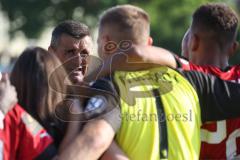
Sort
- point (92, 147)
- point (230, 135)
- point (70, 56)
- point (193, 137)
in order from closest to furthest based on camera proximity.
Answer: point (92, 147), point (193, 137), point (230, 135), point (70, 56)

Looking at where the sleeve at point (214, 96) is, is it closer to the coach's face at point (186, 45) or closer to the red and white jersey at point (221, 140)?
the red and white jersey at point (221, 140)

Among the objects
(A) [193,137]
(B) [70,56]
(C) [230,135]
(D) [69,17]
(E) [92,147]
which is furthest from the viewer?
(D) [69,17]

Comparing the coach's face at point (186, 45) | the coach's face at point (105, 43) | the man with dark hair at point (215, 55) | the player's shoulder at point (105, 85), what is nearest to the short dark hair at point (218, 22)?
the man with dark hair at point (215, 55)

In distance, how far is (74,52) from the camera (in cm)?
613

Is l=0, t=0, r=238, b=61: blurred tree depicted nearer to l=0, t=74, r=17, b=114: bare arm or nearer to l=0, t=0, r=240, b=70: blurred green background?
l=0, t=0, r=240, b=70: blurred green background

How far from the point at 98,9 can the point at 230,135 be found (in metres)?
21.4

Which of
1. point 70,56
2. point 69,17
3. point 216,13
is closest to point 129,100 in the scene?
point 216,13

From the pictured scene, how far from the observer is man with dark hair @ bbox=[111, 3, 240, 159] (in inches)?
188

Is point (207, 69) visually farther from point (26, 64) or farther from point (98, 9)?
point (98, 9)

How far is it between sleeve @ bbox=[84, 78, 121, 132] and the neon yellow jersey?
4 centimetres

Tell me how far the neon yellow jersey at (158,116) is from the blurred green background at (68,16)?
20.8m

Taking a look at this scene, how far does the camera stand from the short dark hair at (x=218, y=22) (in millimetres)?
5051

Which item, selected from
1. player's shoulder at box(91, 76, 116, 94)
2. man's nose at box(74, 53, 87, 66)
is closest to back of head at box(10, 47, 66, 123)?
player's shoulder at box(91, 76, 116, 94)

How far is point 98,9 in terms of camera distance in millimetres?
26031
